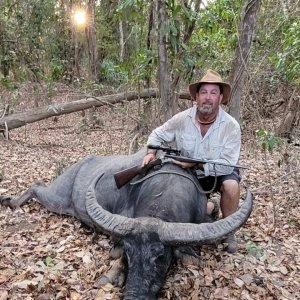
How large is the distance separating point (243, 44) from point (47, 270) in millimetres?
4005

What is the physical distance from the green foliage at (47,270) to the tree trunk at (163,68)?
12.1ft

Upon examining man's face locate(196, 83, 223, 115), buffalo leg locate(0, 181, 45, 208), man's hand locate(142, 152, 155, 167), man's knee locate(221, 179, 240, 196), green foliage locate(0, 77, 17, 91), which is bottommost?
buffalo leg locate(0, 181, 45, 208)

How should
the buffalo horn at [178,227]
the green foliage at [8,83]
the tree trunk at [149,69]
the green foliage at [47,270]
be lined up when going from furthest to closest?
the green foliage at [8,83], the tree trunk at [149,69], the green foliage at [47,270], the buffalo horn at [178,227]

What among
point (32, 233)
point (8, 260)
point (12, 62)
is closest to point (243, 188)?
point (32, 233)

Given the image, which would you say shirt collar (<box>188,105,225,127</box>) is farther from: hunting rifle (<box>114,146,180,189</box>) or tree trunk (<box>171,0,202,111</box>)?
tree trunk (<box>171,0,202,111</box>)

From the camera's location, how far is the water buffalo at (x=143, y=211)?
339cm

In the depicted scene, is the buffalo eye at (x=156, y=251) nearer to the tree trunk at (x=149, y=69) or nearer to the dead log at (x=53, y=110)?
the tree trunk at (x=149, y=69)

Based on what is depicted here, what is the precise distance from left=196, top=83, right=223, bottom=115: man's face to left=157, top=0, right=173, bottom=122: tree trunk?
6.71 feet

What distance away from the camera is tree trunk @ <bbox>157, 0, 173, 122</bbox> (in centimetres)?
635

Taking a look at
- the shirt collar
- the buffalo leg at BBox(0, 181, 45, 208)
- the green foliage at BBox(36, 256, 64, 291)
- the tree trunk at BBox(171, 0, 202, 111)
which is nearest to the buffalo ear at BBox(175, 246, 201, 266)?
the green foliage at BBox(36, 256, 64, 291)

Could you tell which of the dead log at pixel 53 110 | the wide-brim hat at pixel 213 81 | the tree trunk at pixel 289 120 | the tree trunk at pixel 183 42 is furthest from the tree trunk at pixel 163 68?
the tree trunk at pixel 289 120

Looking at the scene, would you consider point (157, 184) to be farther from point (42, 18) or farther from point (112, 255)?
point (42, 18)

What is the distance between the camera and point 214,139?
4.66m

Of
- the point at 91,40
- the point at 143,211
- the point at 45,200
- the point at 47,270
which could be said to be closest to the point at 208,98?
the point at 143,211
